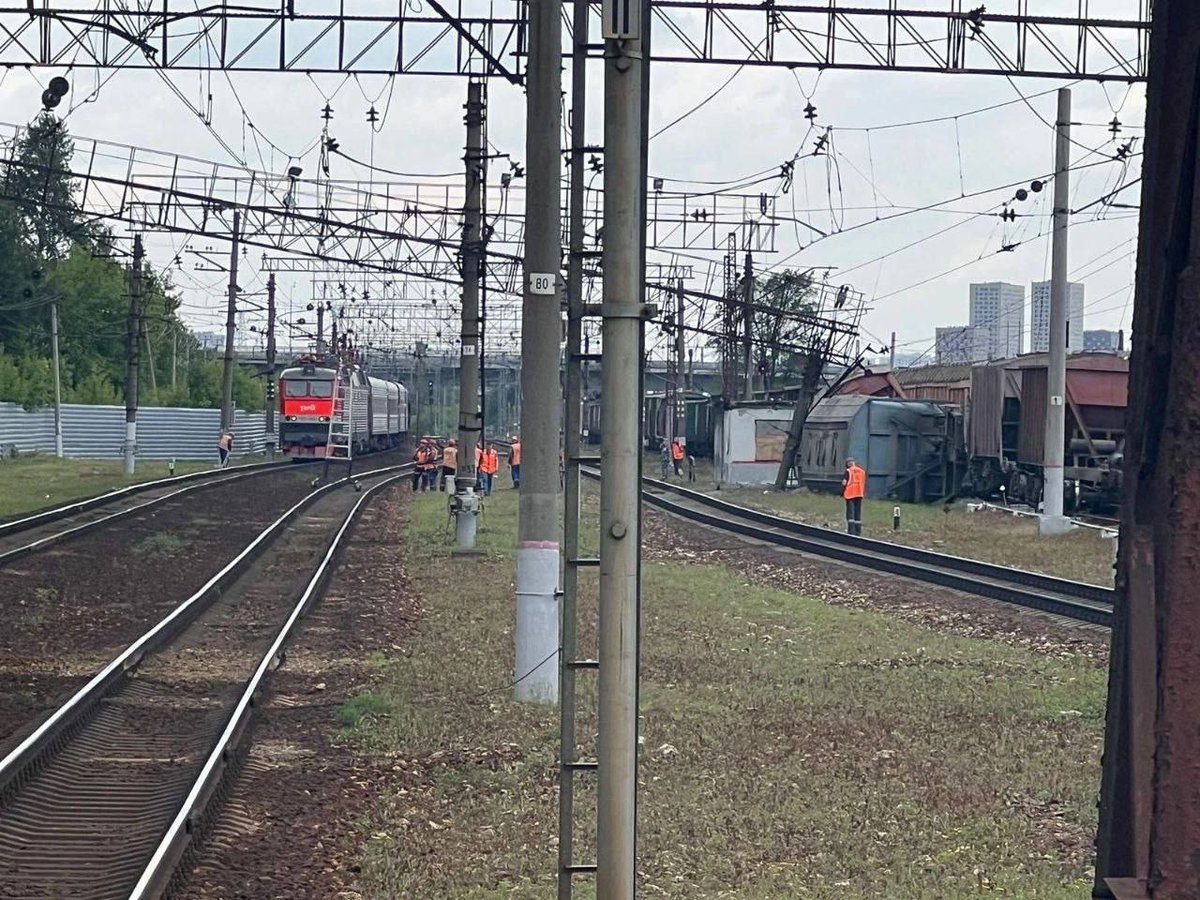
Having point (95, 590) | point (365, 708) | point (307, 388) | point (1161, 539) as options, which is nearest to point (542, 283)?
point (365, 708)

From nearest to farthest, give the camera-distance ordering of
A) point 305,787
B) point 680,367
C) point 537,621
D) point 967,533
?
point 305,787, point 537,621, point 967,533, point 680,367

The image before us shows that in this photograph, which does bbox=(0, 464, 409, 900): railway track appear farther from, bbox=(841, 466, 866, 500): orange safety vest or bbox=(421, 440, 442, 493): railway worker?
bbox=(421, 440, 442, 493): railway worker

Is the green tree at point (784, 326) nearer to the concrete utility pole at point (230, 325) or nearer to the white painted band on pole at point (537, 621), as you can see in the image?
the concrete utility pole at point (230, 325)

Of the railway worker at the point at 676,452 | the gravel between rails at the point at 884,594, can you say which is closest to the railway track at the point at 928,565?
the gravel between rails at the point at 884,594

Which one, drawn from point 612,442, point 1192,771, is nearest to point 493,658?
point 612,442

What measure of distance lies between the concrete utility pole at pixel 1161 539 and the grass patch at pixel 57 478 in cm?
3099

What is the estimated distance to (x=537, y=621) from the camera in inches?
468

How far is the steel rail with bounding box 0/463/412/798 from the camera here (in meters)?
9.84

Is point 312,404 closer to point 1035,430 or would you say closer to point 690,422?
point 690,422

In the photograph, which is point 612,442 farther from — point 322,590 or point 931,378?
point 931,378

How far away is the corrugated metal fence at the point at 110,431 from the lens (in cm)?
5903

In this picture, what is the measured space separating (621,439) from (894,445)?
131 feet

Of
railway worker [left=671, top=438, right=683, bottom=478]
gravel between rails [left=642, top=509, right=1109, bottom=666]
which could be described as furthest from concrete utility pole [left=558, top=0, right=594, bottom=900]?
railway worker [left=671, top=438, right=683, bottom=478]

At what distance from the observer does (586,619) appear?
1716cm
